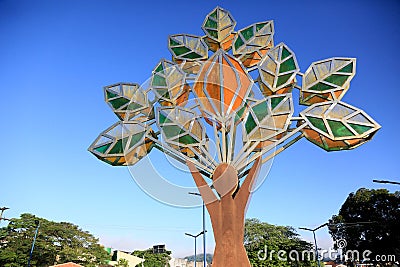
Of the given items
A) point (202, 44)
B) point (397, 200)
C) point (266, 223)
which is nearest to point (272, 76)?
point (202, 44)

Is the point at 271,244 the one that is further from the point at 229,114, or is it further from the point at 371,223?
the point at 229,114

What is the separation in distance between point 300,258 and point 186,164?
2550cm

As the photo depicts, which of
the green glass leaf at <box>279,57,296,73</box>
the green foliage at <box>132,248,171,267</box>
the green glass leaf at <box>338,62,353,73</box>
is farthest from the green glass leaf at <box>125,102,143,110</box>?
the green foliage at <box>132,248,171,267</box>

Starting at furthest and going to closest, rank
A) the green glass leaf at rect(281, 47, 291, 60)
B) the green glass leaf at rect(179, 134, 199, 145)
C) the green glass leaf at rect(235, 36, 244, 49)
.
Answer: the green glass leaf at rect(235, 36, 244, 49) → the green glass leaf at rect(281, 47, 291, 60) → the green glass leaf at rect(179, 134, 199, 145)

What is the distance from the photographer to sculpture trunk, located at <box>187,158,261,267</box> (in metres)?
8.16

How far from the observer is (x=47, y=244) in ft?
101

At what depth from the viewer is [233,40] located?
11.8 metres

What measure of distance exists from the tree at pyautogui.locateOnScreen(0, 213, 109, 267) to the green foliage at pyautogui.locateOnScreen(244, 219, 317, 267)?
52.1ft

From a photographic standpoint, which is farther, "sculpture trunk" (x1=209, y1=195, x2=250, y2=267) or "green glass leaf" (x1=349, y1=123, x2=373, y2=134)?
"green glass leaf" (x1=349, y1=123, x2=373, y2=134)

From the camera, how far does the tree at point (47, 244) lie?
93.8 ft

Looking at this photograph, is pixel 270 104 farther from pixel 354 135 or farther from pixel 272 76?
pixel 354 135

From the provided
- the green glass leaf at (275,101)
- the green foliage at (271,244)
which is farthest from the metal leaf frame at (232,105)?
the green foliage at (271,244)

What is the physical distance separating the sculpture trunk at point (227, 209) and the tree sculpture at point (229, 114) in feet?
0.08

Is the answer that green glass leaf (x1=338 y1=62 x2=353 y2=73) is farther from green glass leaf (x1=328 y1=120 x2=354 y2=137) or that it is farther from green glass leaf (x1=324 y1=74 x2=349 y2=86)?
green glass leaf (x1=328 y1=120 x2=354 y2=137)
